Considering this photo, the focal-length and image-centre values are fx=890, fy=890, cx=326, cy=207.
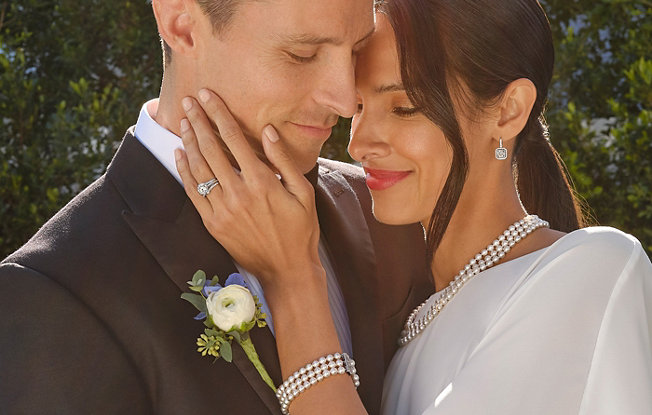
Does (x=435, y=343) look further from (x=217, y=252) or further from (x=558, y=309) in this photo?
(x=217, y=252)

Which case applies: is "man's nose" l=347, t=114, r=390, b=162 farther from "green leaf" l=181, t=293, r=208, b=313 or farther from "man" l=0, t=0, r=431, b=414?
"green leaf" l=181, t=293, r=208, b=313

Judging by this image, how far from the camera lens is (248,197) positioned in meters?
2.54

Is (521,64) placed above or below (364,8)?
below

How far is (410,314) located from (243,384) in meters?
0.97

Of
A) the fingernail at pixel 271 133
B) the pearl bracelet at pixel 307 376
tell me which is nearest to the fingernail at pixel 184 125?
the fingernail at pixel 271 133

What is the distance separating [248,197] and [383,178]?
61 centimetres

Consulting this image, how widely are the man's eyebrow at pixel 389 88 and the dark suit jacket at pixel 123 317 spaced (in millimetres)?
737

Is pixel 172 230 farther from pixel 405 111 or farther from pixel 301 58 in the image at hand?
pixel 405 111

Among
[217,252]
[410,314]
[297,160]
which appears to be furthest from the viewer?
[410,314]

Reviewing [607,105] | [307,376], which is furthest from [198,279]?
[607,105]

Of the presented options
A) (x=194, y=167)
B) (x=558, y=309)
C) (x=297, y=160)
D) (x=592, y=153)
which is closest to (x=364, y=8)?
(x=297, y=160)

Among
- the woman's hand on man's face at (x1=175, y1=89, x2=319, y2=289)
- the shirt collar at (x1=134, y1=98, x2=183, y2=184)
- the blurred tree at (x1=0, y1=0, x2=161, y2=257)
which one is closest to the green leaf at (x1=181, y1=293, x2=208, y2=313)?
the woman's hand on man's face at (x1=175, y1=89, x2=319, y2=289)

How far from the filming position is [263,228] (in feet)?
8.36

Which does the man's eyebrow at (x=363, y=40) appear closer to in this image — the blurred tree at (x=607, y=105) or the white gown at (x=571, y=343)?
the white gown at (x=571, y=343)
